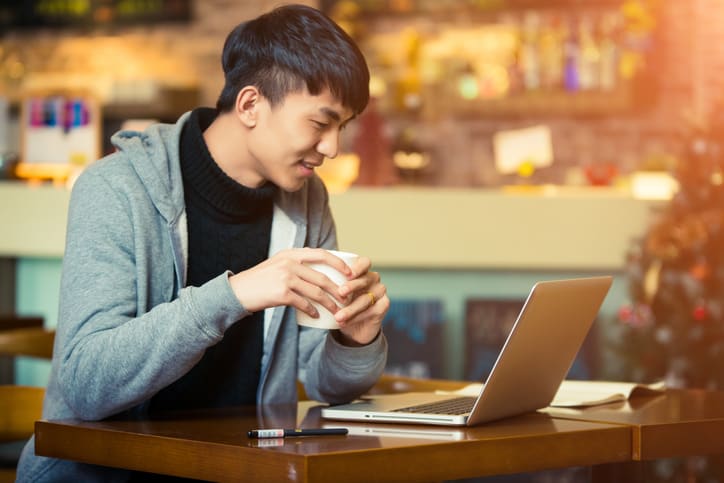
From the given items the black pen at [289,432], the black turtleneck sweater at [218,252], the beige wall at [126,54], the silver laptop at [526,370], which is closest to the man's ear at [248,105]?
the black turtleneck sweater at [218,252]

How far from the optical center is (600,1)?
6133 millimetres

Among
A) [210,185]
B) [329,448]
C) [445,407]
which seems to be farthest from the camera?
[210,185]

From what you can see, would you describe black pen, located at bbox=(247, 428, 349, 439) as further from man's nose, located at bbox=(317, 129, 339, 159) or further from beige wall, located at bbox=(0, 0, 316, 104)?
beige wall, located at bbox=(0, 0, 316, 104)

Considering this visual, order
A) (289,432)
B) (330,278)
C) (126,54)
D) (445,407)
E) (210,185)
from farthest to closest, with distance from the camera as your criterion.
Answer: (126,54) → (210,185) → (445,407) → (330,278) → (289,432)

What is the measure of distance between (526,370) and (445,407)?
143 millimetres

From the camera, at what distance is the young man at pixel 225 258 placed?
152cm

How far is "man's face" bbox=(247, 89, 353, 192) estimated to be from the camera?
1.77 metres

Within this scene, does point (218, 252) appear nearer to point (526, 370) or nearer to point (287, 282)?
point (287, 282)

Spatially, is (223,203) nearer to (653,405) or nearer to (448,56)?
(653,405)

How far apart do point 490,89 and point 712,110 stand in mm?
2215

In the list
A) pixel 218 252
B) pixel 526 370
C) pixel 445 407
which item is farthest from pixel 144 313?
pixel 526 370

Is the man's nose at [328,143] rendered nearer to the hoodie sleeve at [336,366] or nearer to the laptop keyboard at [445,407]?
the hoodie sleeve at [336,366]

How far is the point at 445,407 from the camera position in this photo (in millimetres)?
1657

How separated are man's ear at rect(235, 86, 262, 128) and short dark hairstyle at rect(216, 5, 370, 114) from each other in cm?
2
